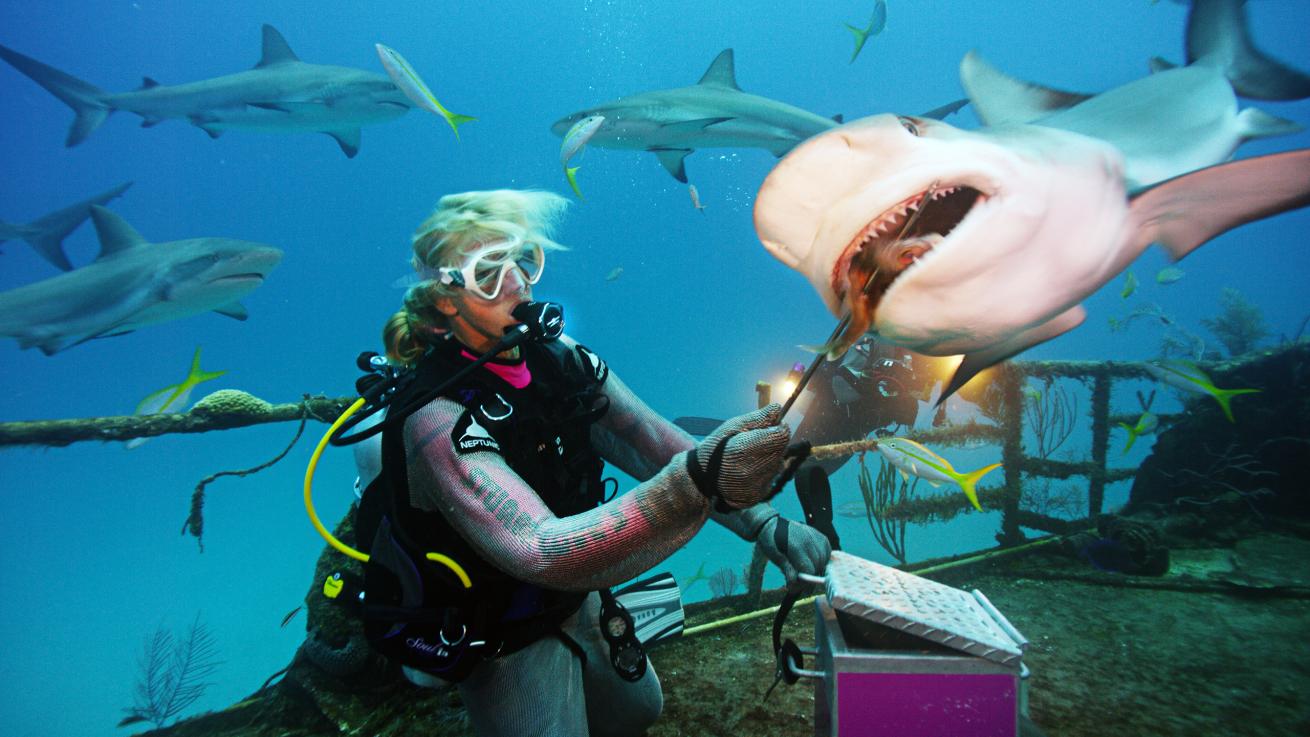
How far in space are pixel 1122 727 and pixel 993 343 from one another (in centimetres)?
272

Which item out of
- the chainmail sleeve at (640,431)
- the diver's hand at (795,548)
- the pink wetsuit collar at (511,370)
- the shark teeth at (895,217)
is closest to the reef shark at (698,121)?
the chainmail sleeve at (640,431)

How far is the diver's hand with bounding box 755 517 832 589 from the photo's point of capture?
77.2 inches

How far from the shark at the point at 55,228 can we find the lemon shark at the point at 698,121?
18.8 feet

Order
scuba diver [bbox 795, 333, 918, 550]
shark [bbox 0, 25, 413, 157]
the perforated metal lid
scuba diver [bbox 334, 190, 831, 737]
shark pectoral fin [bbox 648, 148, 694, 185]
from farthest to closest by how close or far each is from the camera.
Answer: shark pectoral fin [bbox 648, 148, 694, 185], shark [bbox 0, 25, 413, 157], scuba diver [bbox 795, 333, 918, 550], the perforated metal lid, scuba diver [bbox 334, 190, 831, 737]

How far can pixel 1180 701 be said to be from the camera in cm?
286

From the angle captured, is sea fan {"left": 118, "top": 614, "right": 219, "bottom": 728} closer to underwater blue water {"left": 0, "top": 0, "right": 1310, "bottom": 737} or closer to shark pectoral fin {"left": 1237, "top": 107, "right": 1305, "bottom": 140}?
shark pectoral fin {"left": 1237, "top": 107, "right": 1305, "bottom": 140}

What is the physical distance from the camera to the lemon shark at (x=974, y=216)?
3.83 feet

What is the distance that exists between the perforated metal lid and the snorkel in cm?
131

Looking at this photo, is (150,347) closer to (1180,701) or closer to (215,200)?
(215,200)

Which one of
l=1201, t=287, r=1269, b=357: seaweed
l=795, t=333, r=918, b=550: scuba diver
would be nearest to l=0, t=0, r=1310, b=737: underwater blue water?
l=1201, t=287, r=1269, b=357: seaweed

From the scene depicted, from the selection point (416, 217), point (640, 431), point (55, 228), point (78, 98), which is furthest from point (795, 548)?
point (416, 217)

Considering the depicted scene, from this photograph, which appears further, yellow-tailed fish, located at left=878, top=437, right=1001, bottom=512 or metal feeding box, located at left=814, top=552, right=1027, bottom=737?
yellow-tailed fish, located at left=878, top=437, right=1001, bottom=512

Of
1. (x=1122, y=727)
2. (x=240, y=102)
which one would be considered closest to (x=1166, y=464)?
(x=1122, y=727)

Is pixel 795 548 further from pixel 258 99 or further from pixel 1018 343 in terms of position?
pixel 258 99
